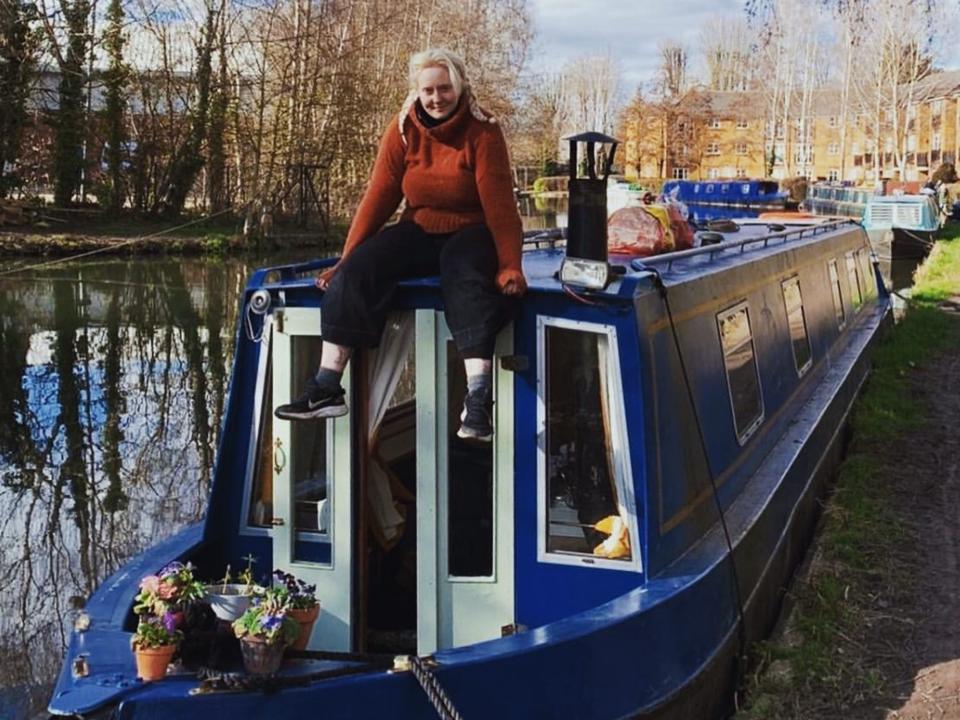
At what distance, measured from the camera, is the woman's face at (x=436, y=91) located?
4.10 metres

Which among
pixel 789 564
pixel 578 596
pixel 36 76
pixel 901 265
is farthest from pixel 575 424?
pixel 36 76

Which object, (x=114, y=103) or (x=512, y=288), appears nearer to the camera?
(x=512, y=288)

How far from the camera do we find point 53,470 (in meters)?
9.53

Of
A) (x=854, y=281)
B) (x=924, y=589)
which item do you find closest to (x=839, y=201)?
(x=854, y=281)

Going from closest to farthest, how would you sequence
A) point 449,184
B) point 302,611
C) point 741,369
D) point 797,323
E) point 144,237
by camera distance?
point 302,611 < point 449,184 < point 741,369 < point 797,323 < point 144,237

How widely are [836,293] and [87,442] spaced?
6.95m

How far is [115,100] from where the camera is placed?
106ft

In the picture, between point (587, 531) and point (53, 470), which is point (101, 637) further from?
point (53, 470)

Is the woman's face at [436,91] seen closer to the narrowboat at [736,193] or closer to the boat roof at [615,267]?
the boat roof at [615,267]

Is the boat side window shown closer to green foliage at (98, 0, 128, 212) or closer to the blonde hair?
the blonde hair

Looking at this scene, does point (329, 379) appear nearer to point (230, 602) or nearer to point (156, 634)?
point (230, 602)

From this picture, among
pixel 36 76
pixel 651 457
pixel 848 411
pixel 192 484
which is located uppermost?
pixel 36 76

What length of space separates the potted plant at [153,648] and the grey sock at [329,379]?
3.41 ft

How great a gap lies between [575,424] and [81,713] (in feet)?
6.40
